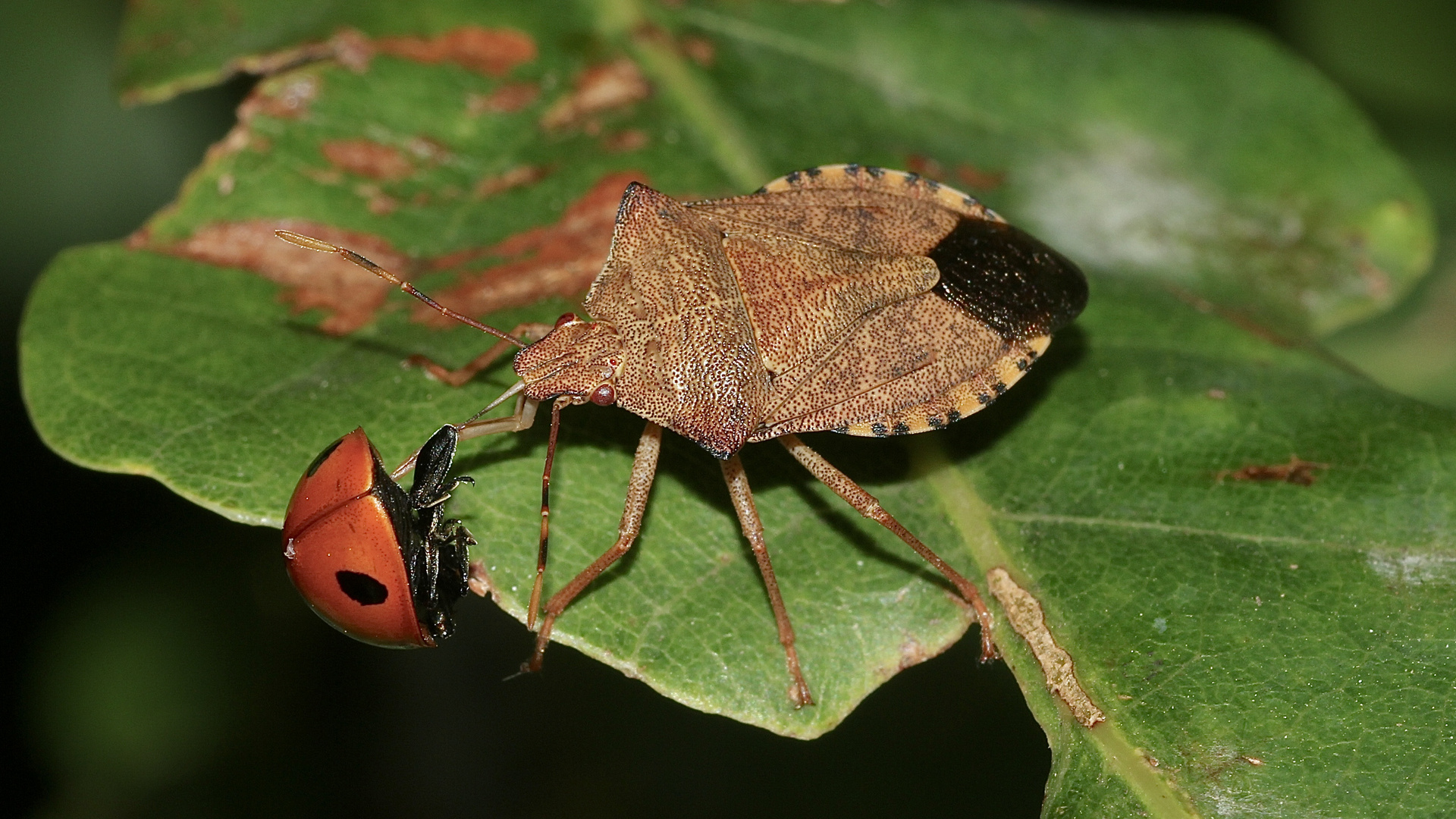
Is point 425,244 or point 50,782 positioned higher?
point 425,244

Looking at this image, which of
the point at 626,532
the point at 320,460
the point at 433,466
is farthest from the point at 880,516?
the point at 320,460

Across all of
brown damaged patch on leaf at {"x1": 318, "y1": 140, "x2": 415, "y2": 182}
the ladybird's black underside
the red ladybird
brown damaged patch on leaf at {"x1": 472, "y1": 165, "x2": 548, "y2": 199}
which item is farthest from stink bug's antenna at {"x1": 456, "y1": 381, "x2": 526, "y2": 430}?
the ladybird's black underside

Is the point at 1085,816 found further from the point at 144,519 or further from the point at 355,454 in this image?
the point at 144,519

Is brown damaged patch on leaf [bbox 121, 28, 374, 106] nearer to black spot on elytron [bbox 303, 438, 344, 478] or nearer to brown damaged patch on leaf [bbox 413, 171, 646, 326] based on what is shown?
brown damaged patch on leaf [bbox 413, 171, 646, 326]


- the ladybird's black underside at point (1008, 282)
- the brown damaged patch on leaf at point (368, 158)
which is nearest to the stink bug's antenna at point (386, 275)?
the brown damaged patch on leaf at point (368, 158)

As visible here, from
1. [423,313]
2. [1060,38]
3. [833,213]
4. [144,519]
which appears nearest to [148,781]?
[144,519]

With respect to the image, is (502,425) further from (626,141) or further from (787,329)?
(626,141)
